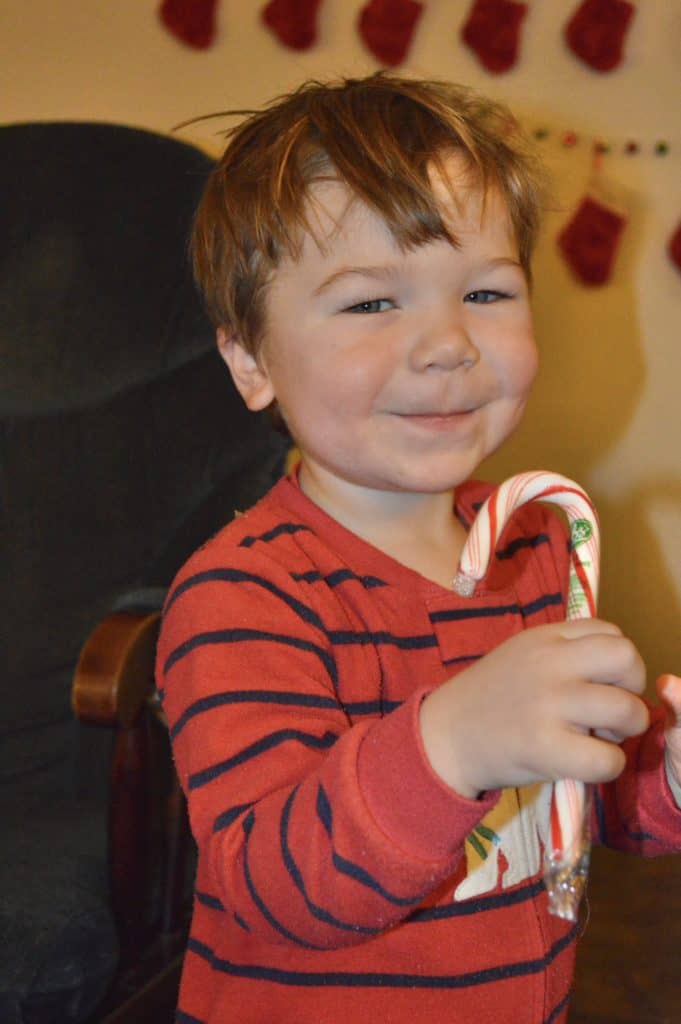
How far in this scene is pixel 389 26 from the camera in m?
2.26

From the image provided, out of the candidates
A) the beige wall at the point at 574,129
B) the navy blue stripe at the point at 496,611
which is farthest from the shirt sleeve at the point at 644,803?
the beige wall at the point at 574,129

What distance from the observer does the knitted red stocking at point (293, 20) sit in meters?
2.31

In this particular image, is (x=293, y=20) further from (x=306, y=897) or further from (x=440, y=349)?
(x=306, y=897)

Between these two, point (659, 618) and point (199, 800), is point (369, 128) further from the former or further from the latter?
point (659, 618)

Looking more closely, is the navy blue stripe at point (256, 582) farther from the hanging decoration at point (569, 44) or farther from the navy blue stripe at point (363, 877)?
the hanging decoration at point (569, 44)

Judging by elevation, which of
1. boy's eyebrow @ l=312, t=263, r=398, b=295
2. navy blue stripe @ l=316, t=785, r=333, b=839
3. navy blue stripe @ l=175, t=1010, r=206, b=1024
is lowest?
navy blue stripe @ l=175, t=1010, r=206, b=1024

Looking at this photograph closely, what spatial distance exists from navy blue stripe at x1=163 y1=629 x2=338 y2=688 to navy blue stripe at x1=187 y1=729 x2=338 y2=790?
3.4 inches

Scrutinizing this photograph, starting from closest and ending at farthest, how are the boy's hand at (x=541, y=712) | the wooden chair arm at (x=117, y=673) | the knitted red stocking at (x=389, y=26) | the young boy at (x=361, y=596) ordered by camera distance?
the boy's hand at (x=541, y=712) < the young boy at (x=361, y=596) < the wooden chair arm at (x=117, y=673) < the knitted red stocking at (x=389, y=26)

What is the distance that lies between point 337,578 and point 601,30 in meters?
1.46

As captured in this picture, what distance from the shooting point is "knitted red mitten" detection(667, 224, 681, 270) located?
7.14ft

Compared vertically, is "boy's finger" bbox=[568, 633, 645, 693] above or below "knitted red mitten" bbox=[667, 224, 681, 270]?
above

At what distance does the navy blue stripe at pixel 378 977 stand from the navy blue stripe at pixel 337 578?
12.0 inches

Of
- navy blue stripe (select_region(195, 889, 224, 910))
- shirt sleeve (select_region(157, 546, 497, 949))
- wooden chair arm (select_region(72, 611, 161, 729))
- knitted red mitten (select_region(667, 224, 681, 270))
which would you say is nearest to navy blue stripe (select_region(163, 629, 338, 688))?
shirt sleeve (select_region(157, 546, 497, 949))

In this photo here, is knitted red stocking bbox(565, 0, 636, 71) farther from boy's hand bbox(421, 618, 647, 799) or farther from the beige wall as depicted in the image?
boy's hand bbox(421, 618, 647, 799)
